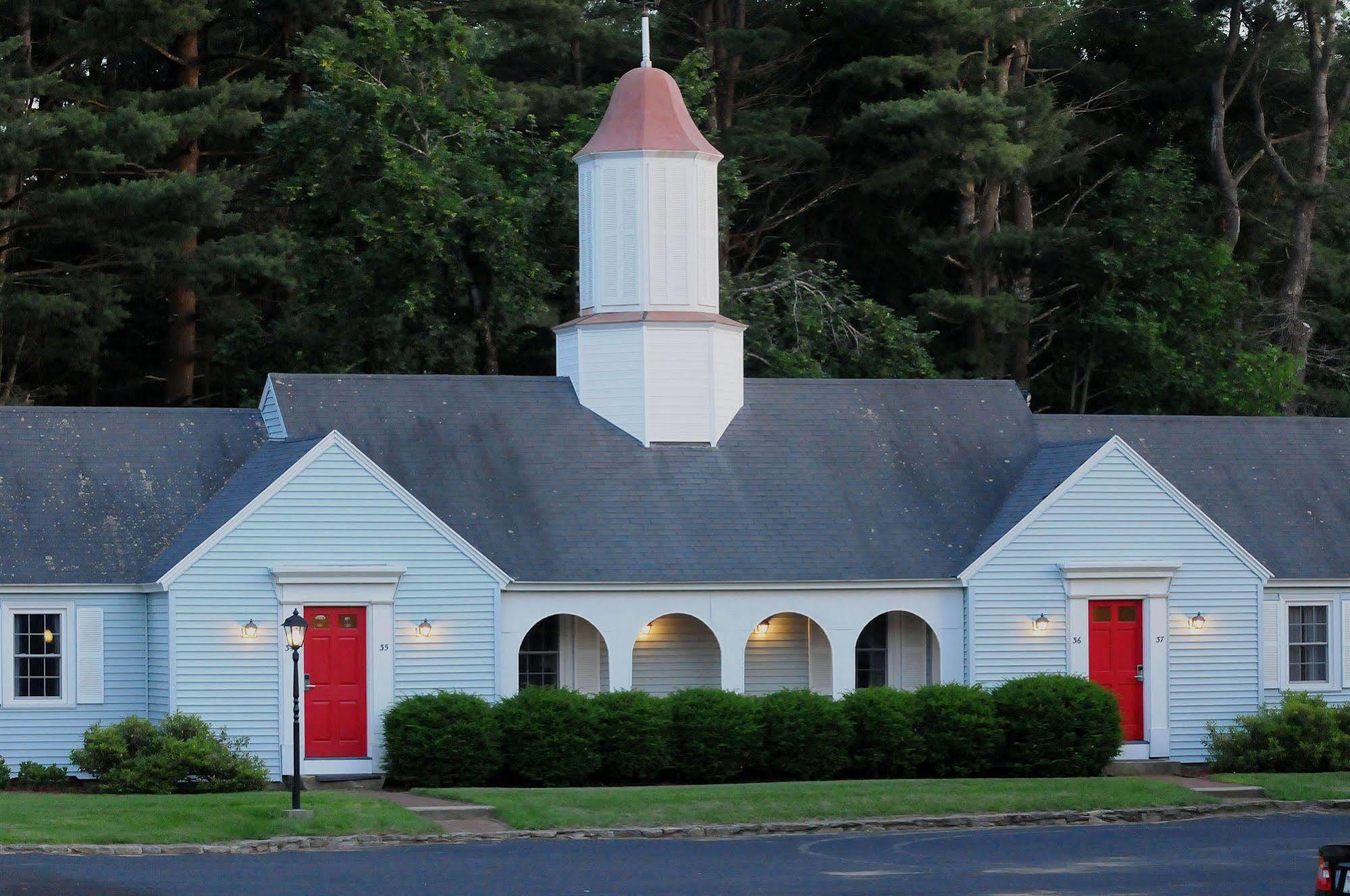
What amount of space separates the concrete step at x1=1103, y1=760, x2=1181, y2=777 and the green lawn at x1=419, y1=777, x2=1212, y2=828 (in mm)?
2229

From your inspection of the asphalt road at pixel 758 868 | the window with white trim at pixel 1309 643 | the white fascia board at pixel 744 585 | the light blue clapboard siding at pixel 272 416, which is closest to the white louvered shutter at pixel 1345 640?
the window with white trim at pixel 1309 643

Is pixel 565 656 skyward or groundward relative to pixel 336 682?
skyward

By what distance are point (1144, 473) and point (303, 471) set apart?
1260 centimetres

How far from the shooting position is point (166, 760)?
89.6ft

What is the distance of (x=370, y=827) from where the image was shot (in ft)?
79.2

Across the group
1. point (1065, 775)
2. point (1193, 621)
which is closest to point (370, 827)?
point (1065, 775)

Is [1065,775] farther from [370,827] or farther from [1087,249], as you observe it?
[1087,249]

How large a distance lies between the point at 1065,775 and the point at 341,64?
20.1 meters

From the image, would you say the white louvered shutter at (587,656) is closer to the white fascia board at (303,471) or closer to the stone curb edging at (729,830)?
the white fascia board at (303,471)

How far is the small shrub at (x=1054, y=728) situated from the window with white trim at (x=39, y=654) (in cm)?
1318

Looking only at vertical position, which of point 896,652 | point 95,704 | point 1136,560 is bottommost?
point 95,704

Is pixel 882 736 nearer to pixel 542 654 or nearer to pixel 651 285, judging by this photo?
pixel 542 654

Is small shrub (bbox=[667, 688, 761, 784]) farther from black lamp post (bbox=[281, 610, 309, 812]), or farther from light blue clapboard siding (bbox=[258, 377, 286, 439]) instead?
light blue clapboard siding (bbox=[258, 377, 286, 439])

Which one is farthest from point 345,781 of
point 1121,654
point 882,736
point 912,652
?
point 1121,654
